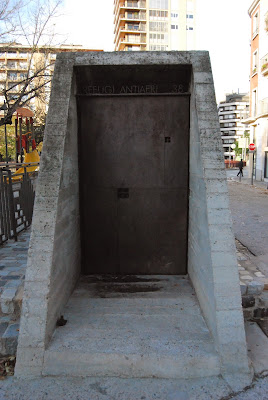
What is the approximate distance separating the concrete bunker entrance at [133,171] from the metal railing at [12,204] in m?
2.25

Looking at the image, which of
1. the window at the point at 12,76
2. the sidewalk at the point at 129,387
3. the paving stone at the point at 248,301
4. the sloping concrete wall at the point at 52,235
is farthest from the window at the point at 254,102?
the sidewalk at the point at 129,387

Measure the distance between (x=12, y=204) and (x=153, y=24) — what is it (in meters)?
76.9

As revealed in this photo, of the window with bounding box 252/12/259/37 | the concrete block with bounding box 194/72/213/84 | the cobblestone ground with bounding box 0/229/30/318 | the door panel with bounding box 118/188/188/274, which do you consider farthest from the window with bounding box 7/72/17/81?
the window with bounding box 252/12/259/37

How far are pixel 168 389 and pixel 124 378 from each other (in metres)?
0.41

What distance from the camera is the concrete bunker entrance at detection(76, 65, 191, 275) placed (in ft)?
15.7

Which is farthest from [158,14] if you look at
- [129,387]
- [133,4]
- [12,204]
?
[129,387]

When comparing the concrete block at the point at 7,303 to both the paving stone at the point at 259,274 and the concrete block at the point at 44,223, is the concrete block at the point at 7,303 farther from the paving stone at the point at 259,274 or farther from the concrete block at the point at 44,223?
the paving stone at the point at 259,274

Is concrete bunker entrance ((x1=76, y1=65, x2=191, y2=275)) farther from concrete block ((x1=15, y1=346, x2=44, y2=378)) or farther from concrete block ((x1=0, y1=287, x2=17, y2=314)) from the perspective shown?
concrete block ((x1=15, y1=346, x2=44, y2=378))

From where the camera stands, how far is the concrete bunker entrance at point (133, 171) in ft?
15.7

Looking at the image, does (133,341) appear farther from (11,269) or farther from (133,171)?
(11,269)

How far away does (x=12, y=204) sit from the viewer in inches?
264

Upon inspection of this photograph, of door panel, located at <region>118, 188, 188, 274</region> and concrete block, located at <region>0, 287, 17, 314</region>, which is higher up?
door panel, located at <region>118, 188, 188, 274</region>

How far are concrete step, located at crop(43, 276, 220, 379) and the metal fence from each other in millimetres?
3023

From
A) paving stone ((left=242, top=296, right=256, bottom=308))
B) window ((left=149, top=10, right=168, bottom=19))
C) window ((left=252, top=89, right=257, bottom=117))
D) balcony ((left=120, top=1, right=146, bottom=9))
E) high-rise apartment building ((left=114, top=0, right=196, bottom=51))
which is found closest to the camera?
paving stone ((left=242, top=296, right=256, bottom=308))
